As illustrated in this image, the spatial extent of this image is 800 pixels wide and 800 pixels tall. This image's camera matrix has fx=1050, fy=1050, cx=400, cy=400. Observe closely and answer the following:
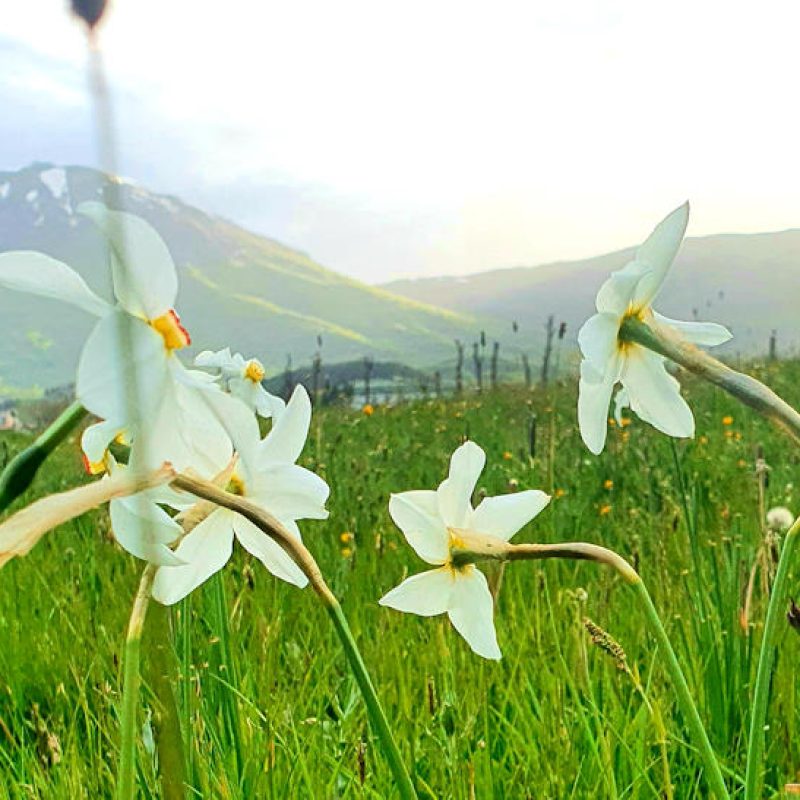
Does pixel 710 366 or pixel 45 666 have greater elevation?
pixel 710 366

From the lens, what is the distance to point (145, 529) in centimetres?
42

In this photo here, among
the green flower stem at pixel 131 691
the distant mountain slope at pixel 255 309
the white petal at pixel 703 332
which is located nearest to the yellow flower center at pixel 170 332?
the green flower stem at pixel 131 691

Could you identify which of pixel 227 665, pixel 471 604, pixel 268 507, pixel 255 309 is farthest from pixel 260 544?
pixel 255 309

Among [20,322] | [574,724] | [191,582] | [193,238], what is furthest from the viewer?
[193,238]

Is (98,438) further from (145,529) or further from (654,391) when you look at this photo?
(654,391)

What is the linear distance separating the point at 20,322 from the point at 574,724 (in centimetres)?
7652

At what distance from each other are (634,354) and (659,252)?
65 millimetres

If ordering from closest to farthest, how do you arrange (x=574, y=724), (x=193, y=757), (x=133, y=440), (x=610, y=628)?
1. (x=133, y=440)
2. (x=193, y=757)
3. (x=574, y=724)
4. (x=610, y=628)

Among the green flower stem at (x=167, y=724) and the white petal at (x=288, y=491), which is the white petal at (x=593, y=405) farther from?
the green flower stem at (x=167, y=724)

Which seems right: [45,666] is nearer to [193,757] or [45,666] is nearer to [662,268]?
[193,757]

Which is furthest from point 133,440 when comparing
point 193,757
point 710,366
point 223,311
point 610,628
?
point 223,311

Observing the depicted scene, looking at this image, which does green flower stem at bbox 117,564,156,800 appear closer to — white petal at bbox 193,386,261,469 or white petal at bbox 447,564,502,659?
white petal at bbox 193,386,261,469

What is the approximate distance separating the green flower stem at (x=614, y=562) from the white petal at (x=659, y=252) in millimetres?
150

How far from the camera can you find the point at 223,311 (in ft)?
244
